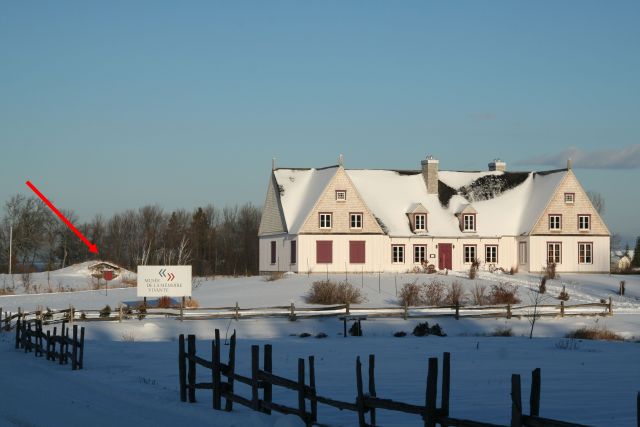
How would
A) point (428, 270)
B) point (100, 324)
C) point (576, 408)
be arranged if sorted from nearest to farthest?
point (576, 408) → point (100, 324) → point (428, 270)

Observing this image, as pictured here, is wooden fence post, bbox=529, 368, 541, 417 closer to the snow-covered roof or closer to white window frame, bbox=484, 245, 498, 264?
the snow-covered roof

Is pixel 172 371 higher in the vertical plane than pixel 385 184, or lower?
lower

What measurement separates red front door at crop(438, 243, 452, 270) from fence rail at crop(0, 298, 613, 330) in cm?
2032

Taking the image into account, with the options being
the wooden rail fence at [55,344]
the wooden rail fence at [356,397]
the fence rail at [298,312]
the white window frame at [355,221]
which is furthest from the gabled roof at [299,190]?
the wooden rail fence at [356,397]

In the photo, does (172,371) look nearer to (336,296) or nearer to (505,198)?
(336,296)

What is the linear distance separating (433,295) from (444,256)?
1733 centimetres

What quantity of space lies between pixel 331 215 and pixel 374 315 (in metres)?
22.8

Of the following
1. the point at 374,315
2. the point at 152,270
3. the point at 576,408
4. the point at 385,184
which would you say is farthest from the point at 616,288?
the point at 576,408

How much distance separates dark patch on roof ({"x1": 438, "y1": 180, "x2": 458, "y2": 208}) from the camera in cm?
6601

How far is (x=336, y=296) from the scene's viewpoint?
4566 centimetres

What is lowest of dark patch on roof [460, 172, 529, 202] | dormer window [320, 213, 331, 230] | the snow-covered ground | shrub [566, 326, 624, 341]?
the snow-covered ground

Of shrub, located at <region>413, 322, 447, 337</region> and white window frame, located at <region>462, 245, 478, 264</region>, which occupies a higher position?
white window frame, located at <region>462, 245, 478, 264</region>

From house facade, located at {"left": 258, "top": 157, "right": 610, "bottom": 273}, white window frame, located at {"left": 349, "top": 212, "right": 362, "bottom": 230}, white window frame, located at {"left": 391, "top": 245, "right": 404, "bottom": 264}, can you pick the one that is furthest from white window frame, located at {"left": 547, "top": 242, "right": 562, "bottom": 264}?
white window frame, located at {"left": 349, "top": 212, "right": 362, "bottom": 230}

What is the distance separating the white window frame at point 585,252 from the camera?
211 feet
